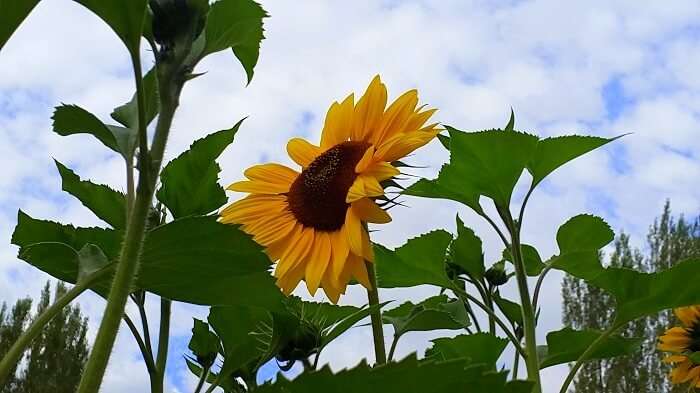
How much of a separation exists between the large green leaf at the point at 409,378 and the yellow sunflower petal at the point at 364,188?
12.2 inches

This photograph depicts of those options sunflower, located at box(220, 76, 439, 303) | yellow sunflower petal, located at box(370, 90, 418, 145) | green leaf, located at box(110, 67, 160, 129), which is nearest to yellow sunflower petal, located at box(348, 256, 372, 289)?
sunflower, located at box(220, 76, 439, 303)

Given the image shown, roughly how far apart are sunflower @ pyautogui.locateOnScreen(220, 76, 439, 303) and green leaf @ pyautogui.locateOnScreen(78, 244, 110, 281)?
0.22 m

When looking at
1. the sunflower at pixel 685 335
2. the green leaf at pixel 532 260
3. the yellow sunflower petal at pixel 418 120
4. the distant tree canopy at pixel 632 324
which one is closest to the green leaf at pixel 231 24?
the yellow sunflower petal at pixel 418 120

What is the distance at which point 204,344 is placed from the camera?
0.60 m

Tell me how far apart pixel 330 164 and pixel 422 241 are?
12cm

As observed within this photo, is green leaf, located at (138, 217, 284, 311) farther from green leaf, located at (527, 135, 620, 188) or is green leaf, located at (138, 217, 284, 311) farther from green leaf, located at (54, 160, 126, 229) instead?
green leaf, located at (527, 135, 620, 188)

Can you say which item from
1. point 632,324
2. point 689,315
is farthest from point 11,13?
point 632,324

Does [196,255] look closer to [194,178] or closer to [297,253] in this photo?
[194,178]

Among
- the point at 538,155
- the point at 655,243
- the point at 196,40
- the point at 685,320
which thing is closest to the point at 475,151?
the point at 538,155

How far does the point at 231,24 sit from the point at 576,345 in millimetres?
471

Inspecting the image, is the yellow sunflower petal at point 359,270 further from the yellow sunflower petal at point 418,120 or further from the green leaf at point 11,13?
the green leaf at point 11,13

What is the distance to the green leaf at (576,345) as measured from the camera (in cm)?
71

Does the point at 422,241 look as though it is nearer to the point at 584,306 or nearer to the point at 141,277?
the point at 141,277

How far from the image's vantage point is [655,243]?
10.6 m
